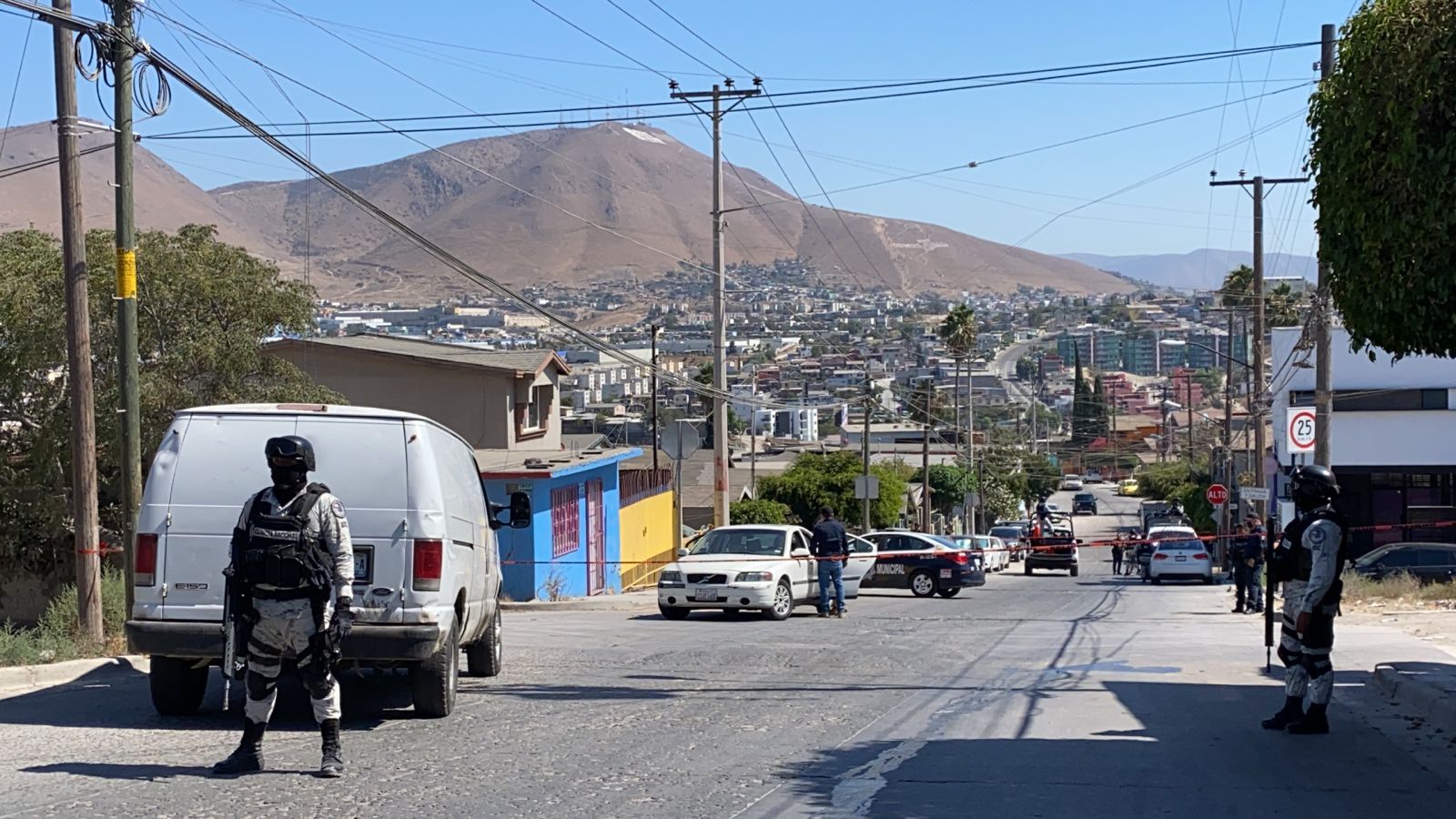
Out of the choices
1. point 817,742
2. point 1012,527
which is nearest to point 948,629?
point 817,742

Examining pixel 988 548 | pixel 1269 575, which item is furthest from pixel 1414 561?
pixel 1269 575

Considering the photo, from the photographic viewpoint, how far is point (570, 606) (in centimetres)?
2689

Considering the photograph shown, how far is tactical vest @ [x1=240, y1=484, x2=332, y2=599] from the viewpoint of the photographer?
855 centimetres

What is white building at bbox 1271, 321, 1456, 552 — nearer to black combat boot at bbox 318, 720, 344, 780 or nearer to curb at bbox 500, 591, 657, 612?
curb at bbox 500, 591, 657, 612

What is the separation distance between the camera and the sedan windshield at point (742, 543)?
23250 mm

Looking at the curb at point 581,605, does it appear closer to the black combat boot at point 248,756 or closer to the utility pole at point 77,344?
the utility pole at point 77,344

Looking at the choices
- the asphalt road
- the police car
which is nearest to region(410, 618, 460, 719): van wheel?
the asphalt road

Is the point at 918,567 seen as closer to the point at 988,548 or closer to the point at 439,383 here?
the point at 988,548

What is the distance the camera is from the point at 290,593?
8609 mm

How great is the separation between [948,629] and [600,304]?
166m

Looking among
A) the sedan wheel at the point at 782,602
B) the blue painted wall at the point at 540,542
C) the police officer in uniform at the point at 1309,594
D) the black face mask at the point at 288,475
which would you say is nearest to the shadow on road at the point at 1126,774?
the police officer in uniform at the point at 1309,594

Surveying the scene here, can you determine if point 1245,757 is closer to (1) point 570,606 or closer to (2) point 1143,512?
(1) point 570,606

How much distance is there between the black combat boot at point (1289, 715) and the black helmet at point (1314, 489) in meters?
1.32

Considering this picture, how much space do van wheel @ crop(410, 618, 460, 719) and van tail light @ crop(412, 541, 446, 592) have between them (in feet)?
1.59
